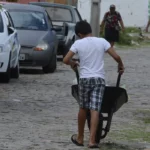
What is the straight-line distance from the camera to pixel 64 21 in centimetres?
2520

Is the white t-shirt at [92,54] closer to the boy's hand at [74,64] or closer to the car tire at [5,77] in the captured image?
the boy's hand at [74,64]

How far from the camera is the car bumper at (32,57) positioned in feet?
62.6

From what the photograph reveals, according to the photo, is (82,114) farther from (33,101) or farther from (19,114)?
(33,101)

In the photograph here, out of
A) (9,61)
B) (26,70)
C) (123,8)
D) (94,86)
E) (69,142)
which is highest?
(94,86)

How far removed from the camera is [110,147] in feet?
32.3

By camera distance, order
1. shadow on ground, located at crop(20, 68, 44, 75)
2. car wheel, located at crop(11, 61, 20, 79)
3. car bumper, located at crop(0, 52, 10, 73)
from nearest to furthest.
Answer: car bumper, located at crop(0, 52, 10, 73) → car wheel, located at crop(11, 61, 20, 79) → shadow on ground, located at crop(20, 68, 44, 75)

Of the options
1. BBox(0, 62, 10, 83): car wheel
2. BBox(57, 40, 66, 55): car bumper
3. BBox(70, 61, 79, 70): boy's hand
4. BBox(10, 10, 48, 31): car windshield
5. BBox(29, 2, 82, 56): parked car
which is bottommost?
BBox(57, 40, 66, 55): car bumper

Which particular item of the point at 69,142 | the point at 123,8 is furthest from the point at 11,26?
the point at 123,8

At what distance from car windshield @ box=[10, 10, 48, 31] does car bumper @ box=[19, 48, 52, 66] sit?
1070mm

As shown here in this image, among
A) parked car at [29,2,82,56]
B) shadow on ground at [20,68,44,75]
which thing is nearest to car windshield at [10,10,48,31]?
shadow on ground at [20,68,44,75]

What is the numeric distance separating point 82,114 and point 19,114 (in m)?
2.78

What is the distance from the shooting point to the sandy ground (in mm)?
10117

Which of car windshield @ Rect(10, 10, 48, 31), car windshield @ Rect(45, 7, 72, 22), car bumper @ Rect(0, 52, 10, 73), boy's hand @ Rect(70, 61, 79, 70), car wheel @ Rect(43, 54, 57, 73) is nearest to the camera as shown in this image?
boy's hand @ Rect(70, 61, 79, 70)

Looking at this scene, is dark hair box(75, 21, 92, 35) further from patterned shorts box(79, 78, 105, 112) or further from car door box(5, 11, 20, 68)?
car door box(5, 11, 20, 68)
